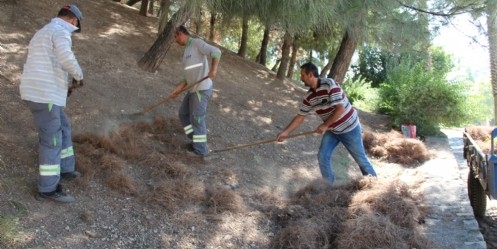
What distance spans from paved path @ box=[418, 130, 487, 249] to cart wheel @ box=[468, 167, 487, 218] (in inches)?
2.8

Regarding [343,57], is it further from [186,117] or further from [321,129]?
[321,129]

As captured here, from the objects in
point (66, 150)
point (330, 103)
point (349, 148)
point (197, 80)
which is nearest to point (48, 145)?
point (66, 150)

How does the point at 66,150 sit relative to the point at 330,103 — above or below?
below

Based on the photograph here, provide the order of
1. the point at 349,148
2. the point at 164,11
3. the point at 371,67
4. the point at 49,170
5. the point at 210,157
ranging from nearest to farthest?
1. the point at 49,170
2. the point at 349,148
3. the point at 210,157
4. the point at 164,11
5. the point at 371,67

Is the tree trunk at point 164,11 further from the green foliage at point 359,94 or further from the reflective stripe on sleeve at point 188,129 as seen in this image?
the green foliage at point 359,94

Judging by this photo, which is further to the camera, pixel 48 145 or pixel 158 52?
pixel 158 52

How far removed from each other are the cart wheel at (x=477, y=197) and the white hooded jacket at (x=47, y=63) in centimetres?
364

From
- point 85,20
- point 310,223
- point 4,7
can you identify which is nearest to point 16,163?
point 310,223

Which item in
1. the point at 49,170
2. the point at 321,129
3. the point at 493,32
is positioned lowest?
the point at 49,170

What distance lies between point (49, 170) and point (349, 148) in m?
2.80

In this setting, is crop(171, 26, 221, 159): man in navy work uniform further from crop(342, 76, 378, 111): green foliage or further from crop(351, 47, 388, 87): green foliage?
crop(351, 47, 388, 87): green foliage

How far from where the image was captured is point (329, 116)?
4.76 m

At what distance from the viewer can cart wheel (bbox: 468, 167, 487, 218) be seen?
4551 mm

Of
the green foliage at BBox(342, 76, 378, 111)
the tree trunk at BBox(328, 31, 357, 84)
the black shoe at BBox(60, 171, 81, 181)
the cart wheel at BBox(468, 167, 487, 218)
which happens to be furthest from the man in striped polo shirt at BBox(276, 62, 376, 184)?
the green foliage at BBox(342, 76, 378, 111)
